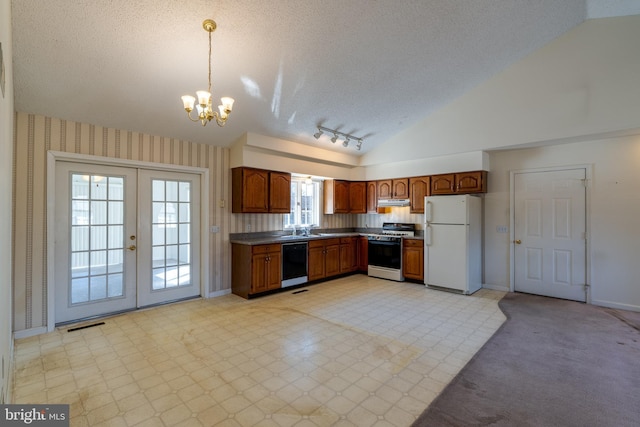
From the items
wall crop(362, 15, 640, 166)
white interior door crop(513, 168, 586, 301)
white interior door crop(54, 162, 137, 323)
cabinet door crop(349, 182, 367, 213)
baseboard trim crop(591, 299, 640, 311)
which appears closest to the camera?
white interior door crop(54, 162, 137, 323)

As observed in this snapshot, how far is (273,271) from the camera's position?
4980mm

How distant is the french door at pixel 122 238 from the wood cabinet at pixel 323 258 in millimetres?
2048

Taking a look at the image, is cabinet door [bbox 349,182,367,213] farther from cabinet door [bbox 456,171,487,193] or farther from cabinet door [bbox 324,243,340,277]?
cabinet door [bbox 456,171,487,193]

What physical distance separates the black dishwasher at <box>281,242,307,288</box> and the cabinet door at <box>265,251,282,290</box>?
93mm

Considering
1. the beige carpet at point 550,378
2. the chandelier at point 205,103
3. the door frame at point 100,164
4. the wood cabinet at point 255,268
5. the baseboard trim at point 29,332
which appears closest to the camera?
the beige carpet at point 550,378

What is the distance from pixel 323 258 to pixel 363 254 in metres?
1.19

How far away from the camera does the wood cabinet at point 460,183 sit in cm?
514

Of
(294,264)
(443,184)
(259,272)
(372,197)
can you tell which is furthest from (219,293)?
(443,184)

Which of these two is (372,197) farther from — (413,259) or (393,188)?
(413,259)

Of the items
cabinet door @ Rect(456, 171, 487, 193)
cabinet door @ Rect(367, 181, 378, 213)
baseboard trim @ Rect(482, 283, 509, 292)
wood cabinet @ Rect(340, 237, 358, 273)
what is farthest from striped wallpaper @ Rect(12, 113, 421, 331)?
baseboard trim @ Rect(482, 283, 509, 292)

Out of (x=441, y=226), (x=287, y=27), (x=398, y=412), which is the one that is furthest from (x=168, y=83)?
(x=441, y=226)

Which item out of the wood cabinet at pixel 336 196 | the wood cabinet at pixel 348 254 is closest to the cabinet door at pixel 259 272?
the wood cabinet at pixel 348 254

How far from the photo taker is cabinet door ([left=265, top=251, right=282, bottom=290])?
4.90 m

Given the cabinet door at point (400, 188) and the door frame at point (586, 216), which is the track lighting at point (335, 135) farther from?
the door frame at point (586, 216)
